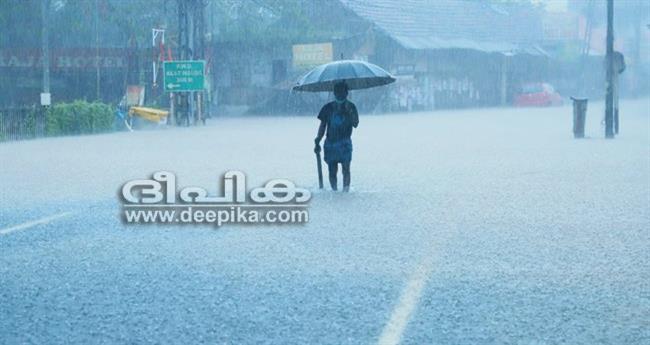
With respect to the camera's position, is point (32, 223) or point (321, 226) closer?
point (321, 226)

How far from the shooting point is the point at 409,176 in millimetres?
15078

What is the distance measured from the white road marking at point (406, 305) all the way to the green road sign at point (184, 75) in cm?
2604

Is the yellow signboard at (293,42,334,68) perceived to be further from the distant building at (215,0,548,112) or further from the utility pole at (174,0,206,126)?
the utility pole at (174,0,206,126)

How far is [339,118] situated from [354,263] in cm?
514

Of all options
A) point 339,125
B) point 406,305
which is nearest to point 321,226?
point 339,125

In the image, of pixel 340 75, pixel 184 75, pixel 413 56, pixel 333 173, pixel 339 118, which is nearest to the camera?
pixel 340 75

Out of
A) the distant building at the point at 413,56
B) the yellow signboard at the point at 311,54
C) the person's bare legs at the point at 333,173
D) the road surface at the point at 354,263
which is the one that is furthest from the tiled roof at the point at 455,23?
the person's bare legs at the point at 333,173

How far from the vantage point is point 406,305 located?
6164mm

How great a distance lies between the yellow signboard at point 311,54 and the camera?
45.0 m

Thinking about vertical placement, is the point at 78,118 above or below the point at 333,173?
above

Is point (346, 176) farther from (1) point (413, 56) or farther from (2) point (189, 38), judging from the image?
(1) point (413, 56)

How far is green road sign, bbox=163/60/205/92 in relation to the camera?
108ft

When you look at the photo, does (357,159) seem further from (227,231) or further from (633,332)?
(633,332)

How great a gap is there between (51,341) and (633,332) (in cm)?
338
